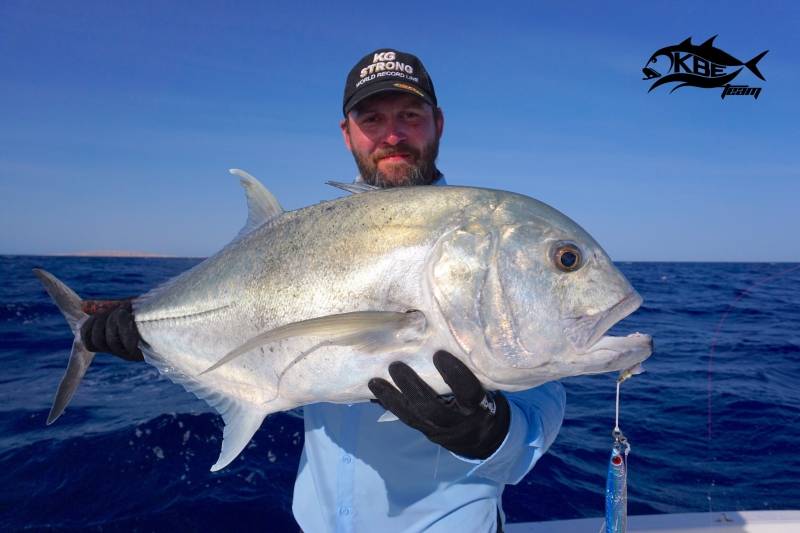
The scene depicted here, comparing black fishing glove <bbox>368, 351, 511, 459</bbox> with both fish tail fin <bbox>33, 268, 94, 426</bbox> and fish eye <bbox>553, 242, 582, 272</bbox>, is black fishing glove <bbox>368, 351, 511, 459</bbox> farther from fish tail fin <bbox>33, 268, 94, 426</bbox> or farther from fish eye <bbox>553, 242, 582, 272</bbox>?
fish tail fin <bbox>33, 268, 94, 426</bbox>

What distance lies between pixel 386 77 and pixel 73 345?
2534 mm

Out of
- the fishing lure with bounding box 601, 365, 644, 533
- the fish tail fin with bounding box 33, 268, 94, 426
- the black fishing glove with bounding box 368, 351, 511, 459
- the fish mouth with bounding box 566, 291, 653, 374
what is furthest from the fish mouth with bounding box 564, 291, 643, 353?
the fish tail fin with bounding box 33, 268, 94, 426

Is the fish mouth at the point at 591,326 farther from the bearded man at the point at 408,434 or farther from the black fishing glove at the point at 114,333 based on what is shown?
the black fishing glove at the point at 114,333

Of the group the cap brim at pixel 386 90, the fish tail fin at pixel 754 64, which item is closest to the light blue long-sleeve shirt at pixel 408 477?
the cap brim at pixel 386 90

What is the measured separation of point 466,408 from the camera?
2061mm

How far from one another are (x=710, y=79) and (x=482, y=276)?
882 centimetres

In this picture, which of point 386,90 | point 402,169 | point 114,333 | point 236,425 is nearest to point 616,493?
point 236,425

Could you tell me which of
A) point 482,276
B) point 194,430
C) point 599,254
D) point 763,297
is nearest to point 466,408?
point 482,276

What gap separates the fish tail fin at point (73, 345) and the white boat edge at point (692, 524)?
10.1ft

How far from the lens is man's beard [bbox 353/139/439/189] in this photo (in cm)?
323

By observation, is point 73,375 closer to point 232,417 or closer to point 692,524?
point 232,417

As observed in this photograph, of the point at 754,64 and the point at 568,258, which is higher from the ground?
the point at 754,64

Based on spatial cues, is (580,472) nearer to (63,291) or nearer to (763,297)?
(63,291)

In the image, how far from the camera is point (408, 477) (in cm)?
252
